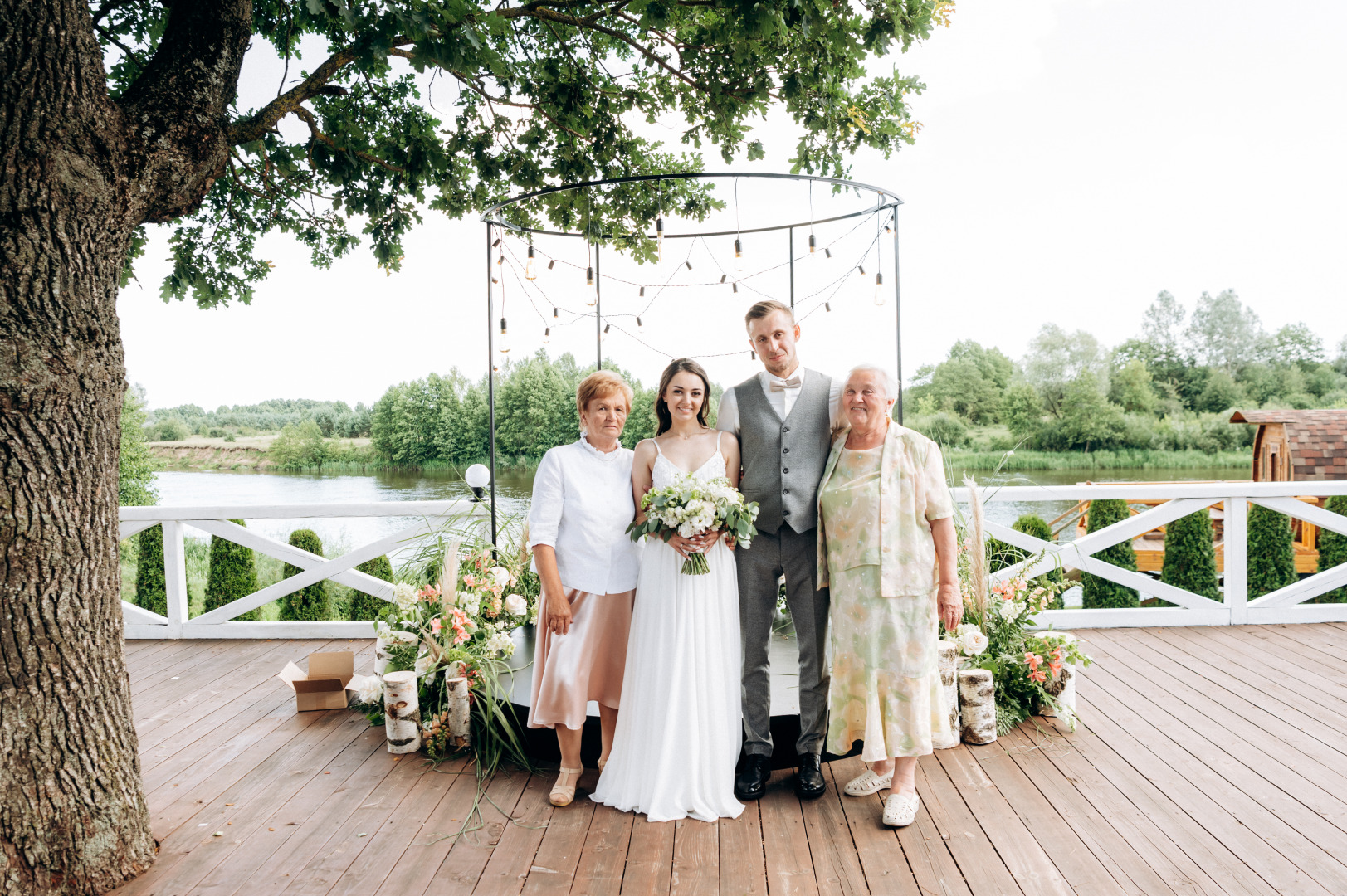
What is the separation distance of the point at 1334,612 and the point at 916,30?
4.67 m

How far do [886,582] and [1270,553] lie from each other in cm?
463

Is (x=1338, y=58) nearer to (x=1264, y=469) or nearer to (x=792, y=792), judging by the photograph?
(x=1264, y=469)

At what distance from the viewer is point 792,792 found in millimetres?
3137

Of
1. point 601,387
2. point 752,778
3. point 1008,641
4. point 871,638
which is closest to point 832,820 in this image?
point 752,778

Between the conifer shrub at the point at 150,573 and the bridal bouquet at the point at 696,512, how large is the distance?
5103 millimetres

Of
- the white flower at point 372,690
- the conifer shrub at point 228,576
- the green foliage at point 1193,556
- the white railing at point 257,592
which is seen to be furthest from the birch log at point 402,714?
the green foliage at point 1193,556

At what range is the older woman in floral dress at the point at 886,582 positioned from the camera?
2.86m

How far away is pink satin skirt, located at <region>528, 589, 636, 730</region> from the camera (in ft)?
10.1

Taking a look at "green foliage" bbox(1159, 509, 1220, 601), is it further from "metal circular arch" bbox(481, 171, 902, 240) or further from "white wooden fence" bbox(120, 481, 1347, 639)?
"metal circular arch" bbox(481, 171, 902, 240)

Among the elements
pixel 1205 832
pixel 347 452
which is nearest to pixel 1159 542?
pixel 1205 832

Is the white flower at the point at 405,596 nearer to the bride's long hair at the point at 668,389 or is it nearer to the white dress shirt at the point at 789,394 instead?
the bride's long hair at the point at 668,389

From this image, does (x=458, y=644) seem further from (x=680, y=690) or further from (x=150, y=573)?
(x=150, y=573)

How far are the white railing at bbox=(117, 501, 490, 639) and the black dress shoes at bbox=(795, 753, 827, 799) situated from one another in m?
3.30


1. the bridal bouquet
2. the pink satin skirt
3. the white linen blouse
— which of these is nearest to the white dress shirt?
the bridal bouquet
